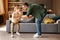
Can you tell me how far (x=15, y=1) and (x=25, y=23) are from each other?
300 centimetres

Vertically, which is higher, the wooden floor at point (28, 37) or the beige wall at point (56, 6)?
the beige wall at point (56, 6)

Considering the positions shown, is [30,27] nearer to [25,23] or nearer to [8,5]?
[25,23]

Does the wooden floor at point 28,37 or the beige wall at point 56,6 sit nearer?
the wooden floor at point 28,37

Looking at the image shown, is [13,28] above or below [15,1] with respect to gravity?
below

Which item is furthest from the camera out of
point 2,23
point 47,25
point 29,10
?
point 2,23

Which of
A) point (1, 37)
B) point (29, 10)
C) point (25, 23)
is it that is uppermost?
point (29, 10)

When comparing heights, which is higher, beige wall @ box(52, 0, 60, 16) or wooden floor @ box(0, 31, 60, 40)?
beige wall @ box(52, 0, 60, 16)

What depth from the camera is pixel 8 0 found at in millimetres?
8602

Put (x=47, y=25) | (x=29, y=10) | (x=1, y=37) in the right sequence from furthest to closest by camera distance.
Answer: (x=47, y=25), (x=1, y=37), (x=29, y=10)

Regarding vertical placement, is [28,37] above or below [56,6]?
below

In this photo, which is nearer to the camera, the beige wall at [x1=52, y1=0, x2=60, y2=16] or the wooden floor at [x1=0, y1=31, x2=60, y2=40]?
the wooden floor at [x1=0, y1=31, x2=60, y2=40]

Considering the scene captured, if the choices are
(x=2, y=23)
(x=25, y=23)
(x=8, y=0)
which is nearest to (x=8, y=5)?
(x=8, y=0)

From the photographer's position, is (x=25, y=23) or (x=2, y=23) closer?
(x=25, y=23)

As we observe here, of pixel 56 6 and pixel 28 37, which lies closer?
pixel 28 37
